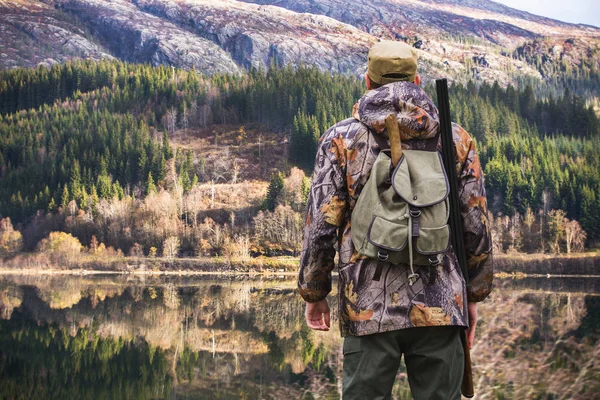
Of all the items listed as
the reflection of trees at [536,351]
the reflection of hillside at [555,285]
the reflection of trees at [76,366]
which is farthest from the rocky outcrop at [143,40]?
the reflection of trees at [76,366]

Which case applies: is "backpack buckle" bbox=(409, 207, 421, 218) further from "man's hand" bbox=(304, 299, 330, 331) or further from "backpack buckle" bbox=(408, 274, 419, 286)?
"man's hand" bbox=(304, 299, 330, 331)

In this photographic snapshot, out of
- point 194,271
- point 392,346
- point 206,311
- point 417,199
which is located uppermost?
point 417,199

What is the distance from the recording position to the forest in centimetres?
3278

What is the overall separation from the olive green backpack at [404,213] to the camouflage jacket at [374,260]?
5cm

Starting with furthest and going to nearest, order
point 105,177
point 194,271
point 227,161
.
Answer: point 227,161 < point 105,177 < point 194,271

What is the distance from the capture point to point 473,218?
2455 mm

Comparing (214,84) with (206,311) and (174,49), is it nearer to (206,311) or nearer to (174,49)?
(174,49)

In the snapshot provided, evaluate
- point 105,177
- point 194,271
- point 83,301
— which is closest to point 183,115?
point 105,177

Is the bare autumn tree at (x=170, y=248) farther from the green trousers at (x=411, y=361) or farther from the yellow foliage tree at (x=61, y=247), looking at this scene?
the green trousers at (x=411, y=361)

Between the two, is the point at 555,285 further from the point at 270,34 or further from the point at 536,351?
the point at 270,34

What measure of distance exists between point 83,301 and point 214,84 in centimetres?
3235

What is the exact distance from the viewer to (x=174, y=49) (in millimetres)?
66312

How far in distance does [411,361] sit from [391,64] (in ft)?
2.99

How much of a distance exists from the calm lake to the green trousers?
4.18 meters
